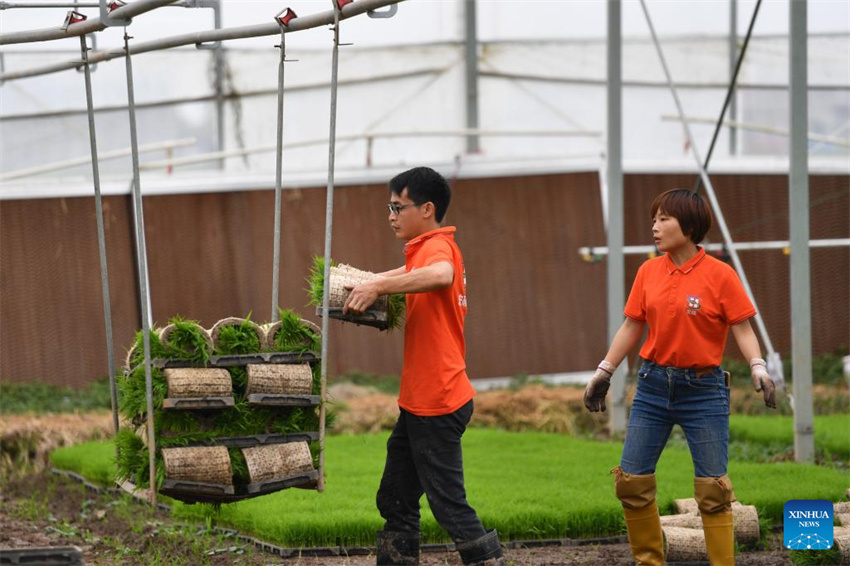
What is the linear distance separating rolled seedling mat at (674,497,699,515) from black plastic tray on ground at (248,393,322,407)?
2318 mm

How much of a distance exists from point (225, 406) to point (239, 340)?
0.32 m

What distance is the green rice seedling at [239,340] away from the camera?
18.5ft

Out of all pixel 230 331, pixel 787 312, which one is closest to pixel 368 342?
pixel 787 312

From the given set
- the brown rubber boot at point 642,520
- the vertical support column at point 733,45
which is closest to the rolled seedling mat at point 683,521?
the brown rubber boot at point 642,520

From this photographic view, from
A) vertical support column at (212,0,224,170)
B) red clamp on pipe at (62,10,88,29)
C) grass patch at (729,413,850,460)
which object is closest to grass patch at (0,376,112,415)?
vertical support column at (212,0,224,170)

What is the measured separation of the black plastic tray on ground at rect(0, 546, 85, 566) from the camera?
14.4ft

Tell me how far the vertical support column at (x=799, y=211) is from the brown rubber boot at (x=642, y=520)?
3.30m

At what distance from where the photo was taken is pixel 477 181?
14.0 m

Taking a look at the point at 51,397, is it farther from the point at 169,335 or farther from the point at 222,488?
the point at 222,488

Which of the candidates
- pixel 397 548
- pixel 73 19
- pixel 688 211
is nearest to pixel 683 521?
pixel 397 548

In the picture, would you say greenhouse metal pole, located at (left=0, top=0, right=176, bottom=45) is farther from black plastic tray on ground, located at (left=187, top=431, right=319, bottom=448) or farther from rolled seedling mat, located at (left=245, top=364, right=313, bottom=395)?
black plastic tray on ground, located at (left=187, top=431, right=319, bottom=448)

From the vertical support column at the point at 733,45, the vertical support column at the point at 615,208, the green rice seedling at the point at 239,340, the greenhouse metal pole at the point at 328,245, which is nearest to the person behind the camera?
the greenhouse metal pole at the point at 328,245

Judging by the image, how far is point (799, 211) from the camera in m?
8.55

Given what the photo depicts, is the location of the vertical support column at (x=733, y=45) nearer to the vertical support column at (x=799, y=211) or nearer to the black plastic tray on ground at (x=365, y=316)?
the vertical support column at (x=799, y=211)
